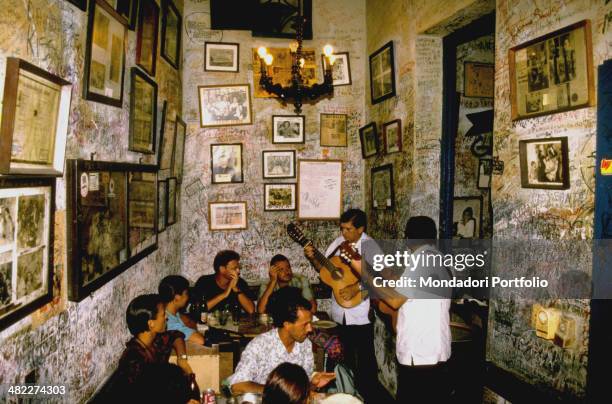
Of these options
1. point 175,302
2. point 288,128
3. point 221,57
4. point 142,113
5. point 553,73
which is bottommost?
point 175,302

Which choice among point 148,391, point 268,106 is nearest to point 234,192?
point 268,106

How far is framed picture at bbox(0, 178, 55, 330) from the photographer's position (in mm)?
1710

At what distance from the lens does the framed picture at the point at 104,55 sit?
8.43ft

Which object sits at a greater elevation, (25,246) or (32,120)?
(32,120)

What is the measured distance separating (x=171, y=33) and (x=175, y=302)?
121 inches

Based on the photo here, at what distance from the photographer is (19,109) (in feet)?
5.73

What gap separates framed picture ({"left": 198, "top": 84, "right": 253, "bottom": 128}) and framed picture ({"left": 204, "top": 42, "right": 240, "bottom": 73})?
259 mm

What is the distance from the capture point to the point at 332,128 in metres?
6.34

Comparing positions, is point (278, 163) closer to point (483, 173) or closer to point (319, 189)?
point (319, 189)

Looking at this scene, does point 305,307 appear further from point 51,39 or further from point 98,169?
point 51,39

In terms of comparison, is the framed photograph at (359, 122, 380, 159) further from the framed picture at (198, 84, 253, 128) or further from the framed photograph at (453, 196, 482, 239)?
the framed picture at (198, 84, 253, 128)

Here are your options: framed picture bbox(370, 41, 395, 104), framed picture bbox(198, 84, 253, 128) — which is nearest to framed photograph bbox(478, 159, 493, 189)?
framed picture bbox(370, 41, 395, 104)

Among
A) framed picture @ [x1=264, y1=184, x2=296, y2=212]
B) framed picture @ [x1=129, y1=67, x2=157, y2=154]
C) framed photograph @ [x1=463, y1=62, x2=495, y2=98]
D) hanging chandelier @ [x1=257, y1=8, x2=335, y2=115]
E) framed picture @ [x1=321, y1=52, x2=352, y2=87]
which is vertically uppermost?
framed picture @ [x1=321, y1=52, x2=352, y2=87]

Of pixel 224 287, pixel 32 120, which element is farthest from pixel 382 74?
pixel 32 120
